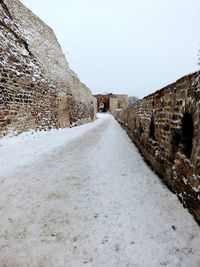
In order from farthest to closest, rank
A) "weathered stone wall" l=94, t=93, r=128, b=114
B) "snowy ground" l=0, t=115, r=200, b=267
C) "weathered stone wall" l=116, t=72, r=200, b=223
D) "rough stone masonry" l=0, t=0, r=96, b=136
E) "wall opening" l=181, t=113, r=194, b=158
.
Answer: "weathered stone wall" l=94, t=93, r=128, b=114, "rough stone masonry" l=0, t=0, r=96, b=136, "wall opening" l=181, t=113, r=194, b=158, "weathered stone wall" l=116, t=72, r=200, b=223, "snowy ground" l=0, t=115, r=200, b=267

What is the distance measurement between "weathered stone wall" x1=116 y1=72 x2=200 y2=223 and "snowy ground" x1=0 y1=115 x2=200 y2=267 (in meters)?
0.20

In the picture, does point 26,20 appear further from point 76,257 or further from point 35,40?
point 76,257

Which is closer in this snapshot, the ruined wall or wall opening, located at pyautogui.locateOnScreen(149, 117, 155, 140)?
wall opening, located at pyautogui.locateOnScreen(149, 117, 155, 140)

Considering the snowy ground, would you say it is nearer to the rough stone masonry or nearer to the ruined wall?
the rough stone masonry

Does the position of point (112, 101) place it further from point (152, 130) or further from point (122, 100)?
point (152, 130)

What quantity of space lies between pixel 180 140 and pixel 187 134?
0.24 meters

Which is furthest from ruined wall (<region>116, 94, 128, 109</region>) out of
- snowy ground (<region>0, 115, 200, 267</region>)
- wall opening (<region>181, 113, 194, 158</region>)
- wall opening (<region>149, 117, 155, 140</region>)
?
wall opening (<region>181, 113, 194, 158</region>)

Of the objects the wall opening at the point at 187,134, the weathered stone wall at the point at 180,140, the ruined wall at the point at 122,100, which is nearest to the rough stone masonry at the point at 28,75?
the weathered stone wall at the point at 180,140

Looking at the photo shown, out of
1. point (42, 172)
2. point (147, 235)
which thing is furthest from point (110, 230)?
point (42, 172)

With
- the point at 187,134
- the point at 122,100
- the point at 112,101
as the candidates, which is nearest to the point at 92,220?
the point at 187,134

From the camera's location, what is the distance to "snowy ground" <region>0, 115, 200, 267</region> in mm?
2369

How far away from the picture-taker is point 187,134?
3691 millimetres

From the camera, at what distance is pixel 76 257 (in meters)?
2.37

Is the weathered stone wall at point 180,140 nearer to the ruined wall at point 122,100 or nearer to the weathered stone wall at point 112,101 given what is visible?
the weathered stone wall at point 112,101
